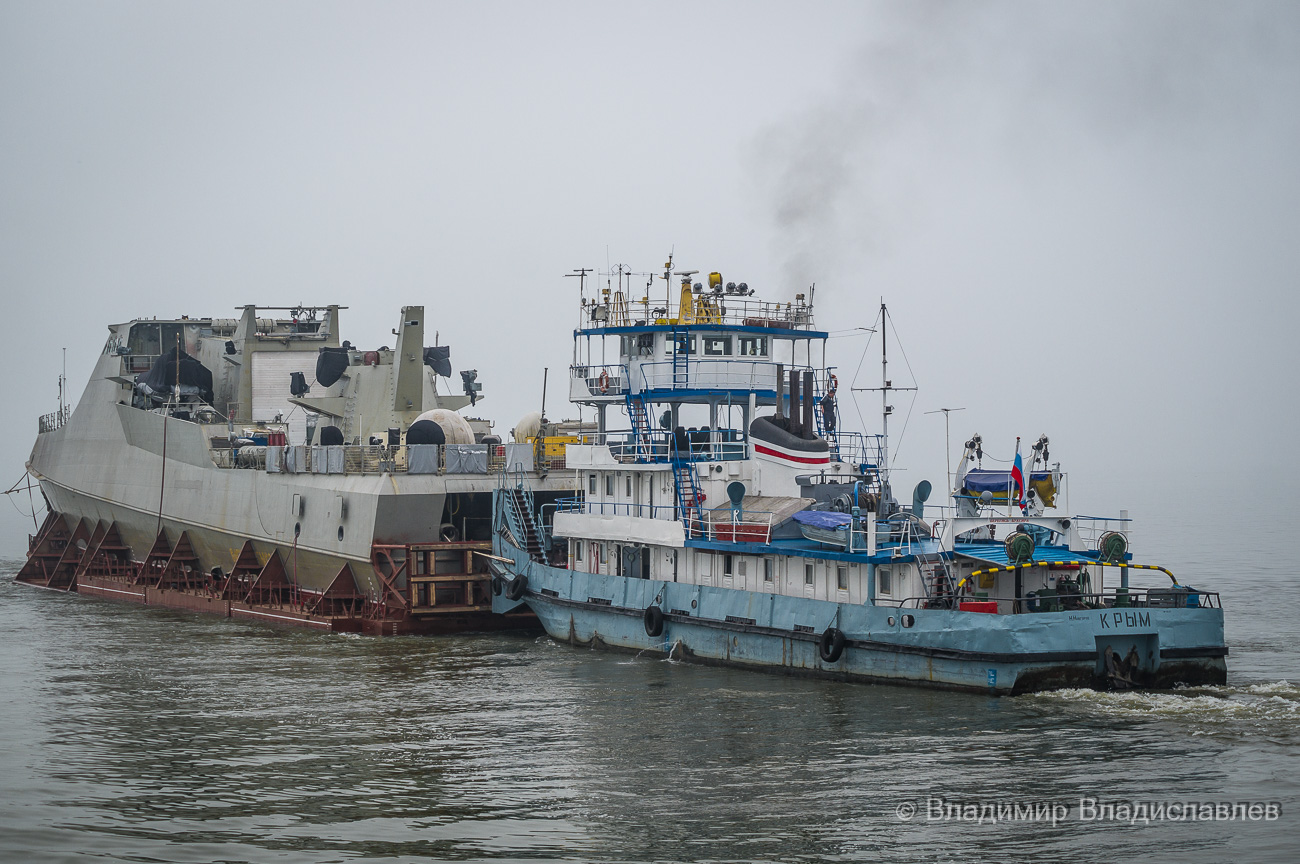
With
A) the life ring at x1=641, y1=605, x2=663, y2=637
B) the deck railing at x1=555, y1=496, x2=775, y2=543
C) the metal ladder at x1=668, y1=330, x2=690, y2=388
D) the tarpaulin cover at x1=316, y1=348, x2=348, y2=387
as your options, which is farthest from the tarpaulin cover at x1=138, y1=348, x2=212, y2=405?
the life ring at x1=641, y1=605, x2=663, y2=637

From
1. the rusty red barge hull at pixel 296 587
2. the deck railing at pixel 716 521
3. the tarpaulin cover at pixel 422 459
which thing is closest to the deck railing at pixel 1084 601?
the deck railing at pixel 716 521

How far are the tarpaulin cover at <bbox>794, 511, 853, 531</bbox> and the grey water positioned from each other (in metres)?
3.06

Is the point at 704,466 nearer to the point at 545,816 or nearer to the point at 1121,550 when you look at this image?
the point at 1121,550

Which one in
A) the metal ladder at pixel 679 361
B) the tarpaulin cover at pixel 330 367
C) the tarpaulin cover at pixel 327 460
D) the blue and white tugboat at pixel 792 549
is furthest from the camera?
the tarpaulin cover at pixel 330 367

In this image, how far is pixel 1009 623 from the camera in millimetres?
23344

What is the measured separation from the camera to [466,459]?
36156 mm

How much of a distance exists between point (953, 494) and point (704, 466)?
565 cm

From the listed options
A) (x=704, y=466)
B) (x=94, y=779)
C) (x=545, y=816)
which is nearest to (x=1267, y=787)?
(x=545, y=816)

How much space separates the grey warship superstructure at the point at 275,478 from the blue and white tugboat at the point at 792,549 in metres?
1.83

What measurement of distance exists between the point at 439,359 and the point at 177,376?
29.9ft

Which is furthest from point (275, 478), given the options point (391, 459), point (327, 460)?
point (391, 459)

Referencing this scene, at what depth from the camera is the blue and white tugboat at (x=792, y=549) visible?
2402cm

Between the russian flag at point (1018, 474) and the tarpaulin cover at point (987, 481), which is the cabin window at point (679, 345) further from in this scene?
the russian flag at point (1018, 474)

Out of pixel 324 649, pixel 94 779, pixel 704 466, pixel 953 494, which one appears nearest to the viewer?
pixel 94 779
